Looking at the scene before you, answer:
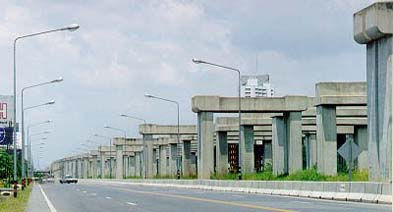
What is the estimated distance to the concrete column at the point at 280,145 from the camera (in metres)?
78.3

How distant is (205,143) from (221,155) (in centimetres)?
1541

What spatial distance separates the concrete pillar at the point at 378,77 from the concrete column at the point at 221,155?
162ft

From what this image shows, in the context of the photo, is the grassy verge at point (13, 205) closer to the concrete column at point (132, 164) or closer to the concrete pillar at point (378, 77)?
the concrete pillar at point (378, 77)

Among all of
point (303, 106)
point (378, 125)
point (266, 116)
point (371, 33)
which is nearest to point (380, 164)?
point (378, 125)

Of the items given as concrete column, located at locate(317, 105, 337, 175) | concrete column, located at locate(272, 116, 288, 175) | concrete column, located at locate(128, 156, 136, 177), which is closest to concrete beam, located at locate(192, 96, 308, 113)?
concrete column, located at locate(272, 116, 288, 175)

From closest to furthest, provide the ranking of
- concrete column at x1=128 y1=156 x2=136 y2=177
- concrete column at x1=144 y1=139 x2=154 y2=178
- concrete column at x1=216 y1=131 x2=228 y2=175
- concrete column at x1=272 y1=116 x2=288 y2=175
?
concrete column at x1=272 y1=116 x2=288 y2=175, concrete column at x1=216 y1=131 x2=228 y2=175, concrete column at x1=144 y1=139 x2=154 y2=178, concrete column at x1=128 y1=156 x2=136 y2=177

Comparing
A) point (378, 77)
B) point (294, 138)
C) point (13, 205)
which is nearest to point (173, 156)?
point (294, 138)

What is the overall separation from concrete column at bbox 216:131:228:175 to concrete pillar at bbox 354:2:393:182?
49.3 metres

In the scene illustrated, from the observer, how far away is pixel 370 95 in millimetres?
42125

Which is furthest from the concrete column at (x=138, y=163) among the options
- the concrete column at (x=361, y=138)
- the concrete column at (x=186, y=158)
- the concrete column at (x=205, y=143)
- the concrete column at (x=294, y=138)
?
the concrete column at (x=294, y=138)

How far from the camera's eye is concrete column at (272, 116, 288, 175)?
7831 centimetres

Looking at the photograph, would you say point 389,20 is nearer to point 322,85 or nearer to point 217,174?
point 322,85

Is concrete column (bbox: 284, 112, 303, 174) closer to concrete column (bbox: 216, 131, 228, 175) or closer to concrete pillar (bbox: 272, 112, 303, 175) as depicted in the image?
concrete pillar (bbox: 272, 112, 303, 175)

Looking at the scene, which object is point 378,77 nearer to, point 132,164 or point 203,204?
point 203,204
